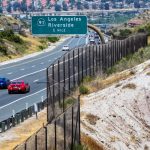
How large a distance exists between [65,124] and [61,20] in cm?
2422

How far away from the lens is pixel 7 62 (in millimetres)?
97125

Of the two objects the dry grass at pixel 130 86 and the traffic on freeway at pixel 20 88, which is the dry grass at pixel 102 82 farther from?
the traffic on freeway at pixel 20 88

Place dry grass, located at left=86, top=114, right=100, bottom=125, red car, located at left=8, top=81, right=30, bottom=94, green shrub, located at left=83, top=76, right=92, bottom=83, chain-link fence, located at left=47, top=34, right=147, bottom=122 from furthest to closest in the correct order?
red car, located at left=8, top=81, right=30, bottom=94 → green shrub, located at left=83, top=76, right=92, bottom=83 → chain-link fence, located at left=47, top=34, right=147, bottom=122 → dry grass, located at left=86, top=114, right=100, bottom=125

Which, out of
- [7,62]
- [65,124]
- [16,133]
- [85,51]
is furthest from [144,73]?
[7,62]

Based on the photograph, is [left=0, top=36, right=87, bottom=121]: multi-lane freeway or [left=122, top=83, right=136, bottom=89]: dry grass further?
[left=0, top=36, right=87, bottom=121]: multi-lane freeway

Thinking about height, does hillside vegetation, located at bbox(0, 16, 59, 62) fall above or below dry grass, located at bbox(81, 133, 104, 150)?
below

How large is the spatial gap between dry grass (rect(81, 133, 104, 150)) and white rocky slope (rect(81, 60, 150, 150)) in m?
0.23

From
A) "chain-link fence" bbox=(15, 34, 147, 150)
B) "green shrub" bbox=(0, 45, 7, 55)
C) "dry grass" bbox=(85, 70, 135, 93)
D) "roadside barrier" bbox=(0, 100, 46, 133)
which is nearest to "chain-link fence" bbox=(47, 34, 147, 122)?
"chain-link fence" bbox=(15, 34, 147, 150)

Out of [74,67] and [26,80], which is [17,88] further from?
[74,67]

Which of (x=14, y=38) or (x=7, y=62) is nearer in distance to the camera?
(x=7, y=62)

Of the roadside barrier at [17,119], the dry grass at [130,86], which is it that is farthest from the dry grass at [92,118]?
the dry grass at [130,86]

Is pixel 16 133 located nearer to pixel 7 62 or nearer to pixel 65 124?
pixel 65 124

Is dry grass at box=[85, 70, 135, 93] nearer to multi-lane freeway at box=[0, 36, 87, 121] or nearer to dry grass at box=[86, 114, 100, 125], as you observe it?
multi-lane freeway at box=[0, 36, 87, 121]

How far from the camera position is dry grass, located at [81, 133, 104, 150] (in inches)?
1050
